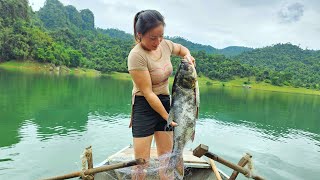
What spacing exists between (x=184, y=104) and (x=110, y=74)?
7476 centimetres

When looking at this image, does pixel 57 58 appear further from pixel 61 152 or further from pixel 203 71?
pixel 61 152

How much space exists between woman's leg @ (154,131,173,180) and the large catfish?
0.33m

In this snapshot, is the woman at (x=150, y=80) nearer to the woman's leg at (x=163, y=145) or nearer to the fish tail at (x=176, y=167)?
the woman's leg at (x=163, y=145)

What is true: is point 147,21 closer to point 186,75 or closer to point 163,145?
point 186,75

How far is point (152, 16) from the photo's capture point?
130 inches

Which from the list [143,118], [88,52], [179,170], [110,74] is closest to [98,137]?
[179,170]

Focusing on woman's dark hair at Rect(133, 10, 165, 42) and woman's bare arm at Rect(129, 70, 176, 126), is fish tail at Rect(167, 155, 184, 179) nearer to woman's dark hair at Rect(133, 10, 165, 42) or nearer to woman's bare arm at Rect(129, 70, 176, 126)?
woman's bare arm at Rect(129, 70, 176, 126)

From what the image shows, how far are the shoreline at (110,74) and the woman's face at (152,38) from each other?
46.8 metres

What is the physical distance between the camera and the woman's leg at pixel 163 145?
3.90 meters

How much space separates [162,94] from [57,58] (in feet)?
219

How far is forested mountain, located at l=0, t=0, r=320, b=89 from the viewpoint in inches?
2532

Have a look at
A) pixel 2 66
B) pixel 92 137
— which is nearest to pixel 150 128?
pixel 92 137

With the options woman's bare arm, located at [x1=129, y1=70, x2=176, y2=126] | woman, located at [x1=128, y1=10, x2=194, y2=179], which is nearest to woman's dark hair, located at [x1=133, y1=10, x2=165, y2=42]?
woman, located at [x1=128, y1=10, x2=194, y2=179]

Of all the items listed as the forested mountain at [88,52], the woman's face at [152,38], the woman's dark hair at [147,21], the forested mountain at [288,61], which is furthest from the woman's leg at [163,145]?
the forested mountain at [288,61]
